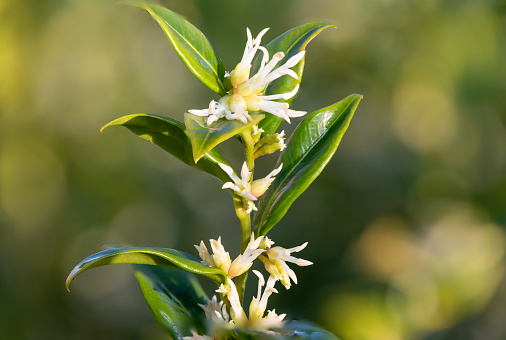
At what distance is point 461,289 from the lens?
6.86ft

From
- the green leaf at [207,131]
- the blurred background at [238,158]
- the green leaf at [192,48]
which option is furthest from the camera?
the blurred background at [238,158]

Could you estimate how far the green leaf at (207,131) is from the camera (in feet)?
1.49

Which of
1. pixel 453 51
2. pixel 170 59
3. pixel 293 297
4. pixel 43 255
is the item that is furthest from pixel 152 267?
pixel 453 51

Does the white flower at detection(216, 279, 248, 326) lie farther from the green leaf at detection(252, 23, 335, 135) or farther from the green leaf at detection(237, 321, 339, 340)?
the green leaf at detection(252, 23, 335, 135)

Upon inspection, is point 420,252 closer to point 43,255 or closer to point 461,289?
point 461,289

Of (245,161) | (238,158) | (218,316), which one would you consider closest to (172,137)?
(245,161)

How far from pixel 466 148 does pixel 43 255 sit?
6.91 feet

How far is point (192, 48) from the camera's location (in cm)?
57

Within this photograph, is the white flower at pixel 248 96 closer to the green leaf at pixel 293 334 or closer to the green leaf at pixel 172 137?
the green leaf at pixel 172 137

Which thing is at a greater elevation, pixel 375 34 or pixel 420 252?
pixel 375 34

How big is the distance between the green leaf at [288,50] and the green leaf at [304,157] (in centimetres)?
4

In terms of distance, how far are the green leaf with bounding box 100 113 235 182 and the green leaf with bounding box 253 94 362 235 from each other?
0.06 metres

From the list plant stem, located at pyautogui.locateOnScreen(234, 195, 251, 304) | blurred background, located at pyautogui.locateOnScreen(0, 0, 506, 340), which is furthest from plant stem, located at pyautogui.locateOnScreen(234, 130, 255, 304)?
blurred background, located at pyautogui.locateOnScreen(0, 0, 506, 340)

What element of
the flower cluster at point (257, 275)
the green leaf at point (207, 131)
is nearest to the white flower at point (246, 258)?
the flower cluster at point (257, 275)
